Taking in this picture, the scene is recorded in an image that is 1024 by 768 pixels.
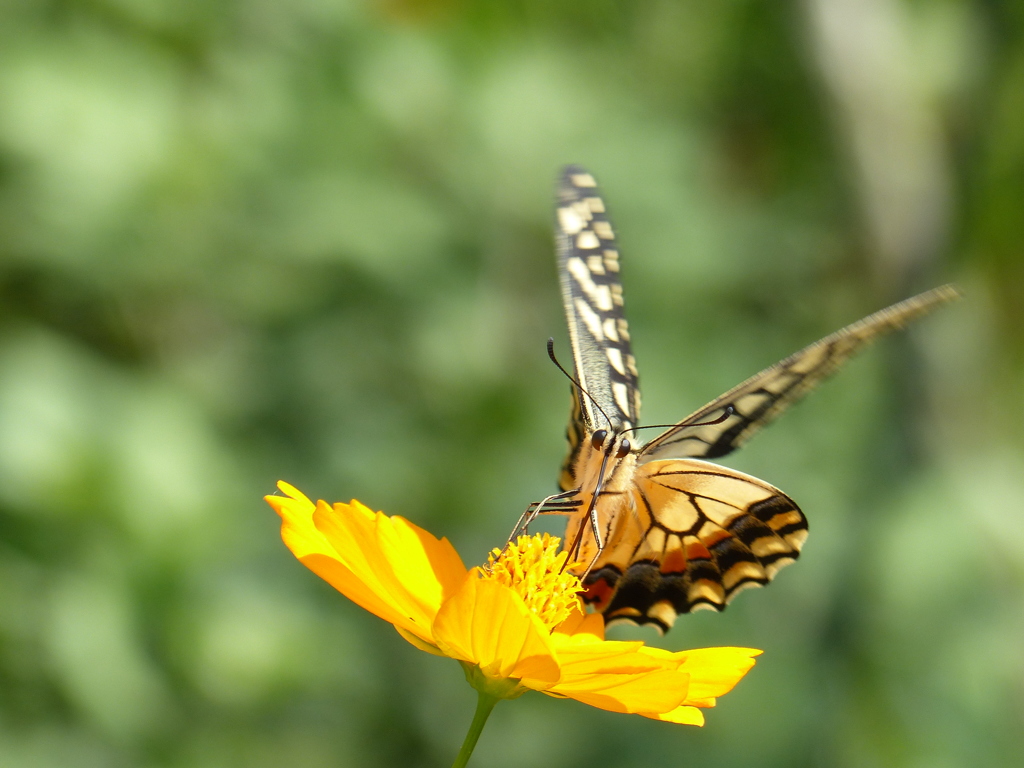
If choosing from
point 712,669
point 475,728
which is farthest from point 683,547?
point 475,728

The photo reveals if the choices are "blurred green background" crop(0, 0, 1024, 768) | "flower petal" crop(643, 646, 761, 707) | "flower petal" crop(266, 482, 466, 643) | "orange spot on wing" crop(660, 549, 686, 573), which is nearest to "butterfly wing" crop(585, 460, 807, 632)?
"orange spot on wing" crop(660, 549, 686, 573)

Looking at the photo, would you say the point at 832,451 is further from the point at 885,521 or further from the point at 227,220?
the point at 227,220

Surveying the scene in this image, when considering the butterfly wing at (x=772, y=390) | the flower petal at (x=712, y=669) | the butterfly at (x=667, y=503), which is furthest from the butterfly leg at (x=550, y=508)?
the flower petal at (x=712, y=669)

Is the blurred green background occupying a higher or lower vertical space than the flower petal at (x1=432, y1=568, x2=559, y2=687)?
higher

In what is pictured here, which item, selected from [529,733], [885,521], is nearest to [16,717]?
[529,733]

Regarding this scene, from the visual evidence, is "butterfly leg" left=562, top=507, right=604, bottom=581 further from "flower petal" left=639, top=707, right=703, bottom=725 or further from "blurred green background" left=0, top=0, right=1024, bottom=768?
"blurred green background" left=0, top=0, right=1024, bottom=768

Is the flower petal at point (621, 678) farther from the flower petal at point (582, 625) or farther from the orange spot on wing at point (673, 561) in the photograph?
the orange spot on wing at point (673, 561)
